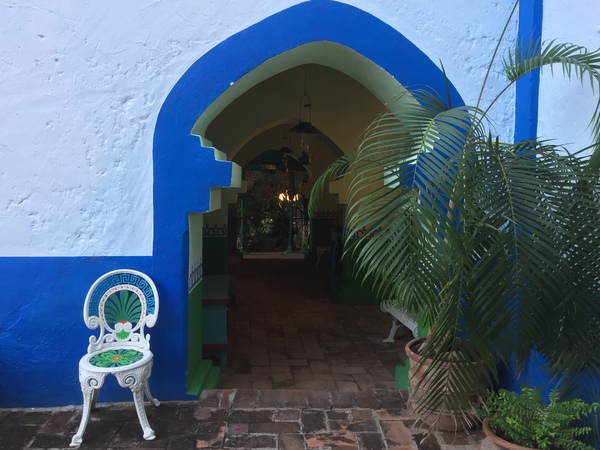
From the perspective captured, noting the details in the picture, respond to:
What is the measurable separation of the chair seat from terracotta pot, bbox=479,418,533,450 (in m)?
1.99

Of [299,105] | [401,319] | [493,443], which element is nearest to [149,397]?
[493,443]

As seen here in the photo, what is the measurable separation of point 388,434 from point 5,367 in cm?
256

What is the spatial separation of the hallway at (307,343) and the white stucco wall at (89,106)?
1.91 metres

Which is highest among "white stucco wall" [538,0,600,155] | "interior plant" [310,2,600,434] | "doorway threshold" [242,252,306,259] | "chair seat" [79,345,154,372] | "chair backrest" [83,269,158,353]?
"white stucco wall" [538,0,600,155]

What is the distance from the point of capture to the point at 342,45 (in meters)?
3.32

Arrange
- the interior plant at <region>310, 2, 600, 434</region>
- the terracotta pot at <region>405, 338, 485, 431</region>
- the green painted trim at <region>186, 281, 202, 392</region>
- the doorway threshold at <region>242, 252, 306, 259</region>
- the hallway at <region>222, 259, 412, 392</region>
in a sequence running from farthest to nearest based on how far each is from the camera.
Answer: the doorway threshold at <region>242, 252, 306, 259</region>, the hallway at <region>222, 259, 412, 392</region>, the green painted trim at <region>186, 281, 202, 392</region>, the terracotta pot at <region>405, 338, 485, 431</region>, the interior plant at <region>310, 2, 600, 434</region>

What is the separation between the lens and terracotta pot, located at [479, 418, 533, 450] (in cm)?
243

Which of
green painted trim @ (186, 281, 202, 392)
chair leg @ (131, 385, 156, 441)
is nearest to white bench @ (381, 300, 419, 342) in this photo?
green painted trim @ (186, 281, 202, 392)

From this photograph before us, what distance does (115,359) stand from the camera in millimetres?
2871

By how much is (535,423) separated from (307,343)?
3.19m

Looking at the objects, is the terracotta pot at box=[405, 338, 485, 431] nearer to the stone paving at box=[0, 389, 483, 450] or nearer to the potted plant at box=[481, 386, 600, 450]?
the stone paving at box=[0, 389, 483, 450]

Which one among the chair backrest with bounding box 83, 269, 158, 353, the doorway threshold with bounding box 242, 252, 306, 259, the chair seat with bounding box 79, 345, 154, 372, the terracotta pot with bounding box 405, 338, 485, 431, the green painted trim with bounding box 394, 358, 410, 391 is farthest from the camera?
the doorway threshold with bounding box 242, 252, 306, 259

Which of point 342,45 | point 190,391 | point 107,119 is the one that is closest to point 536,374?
point 190,391

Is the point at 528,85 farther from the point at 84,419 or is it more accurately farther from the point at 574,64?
the point at 84,419
